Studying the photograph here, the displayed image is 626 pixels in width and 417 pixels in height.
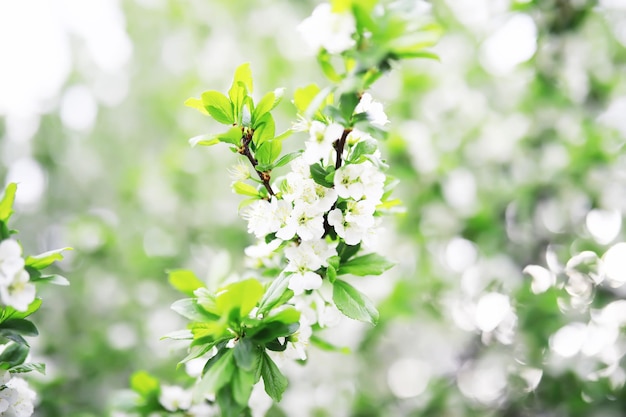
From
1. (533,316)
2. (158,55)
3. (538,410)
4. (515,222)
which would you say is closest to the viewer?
(533,316)

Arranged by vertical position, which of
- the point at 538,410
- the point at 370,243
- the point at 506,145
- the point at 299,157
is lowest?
the point at 538,410

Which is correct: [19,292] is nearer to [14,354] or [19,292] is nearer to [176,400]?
[14,354]

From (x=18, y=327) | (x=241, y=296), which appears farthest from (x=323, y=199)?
(x=18, y=327)

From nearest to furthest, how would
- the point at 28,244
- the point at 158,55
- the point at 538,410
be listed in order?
1. the point at 538,410
2. the point at 28,244
3. the point at 158,55

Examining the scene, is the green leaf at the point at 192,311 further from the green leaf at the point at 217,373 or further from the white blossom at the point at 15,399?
the white blossom at the point at 15,399

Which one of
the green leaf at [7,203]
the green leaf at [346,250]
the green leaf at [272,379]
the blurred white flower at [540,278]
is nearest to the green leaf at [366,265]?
the green leaf at [346,250]

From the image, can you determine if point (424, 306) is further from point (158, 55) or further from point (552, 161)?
point (158, 55)

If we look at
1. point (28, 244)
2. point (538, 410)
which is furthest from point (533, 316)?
point (28, 244)
